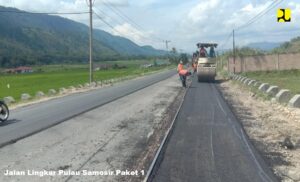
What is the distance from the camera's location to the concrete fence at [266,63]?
4491 centimetres

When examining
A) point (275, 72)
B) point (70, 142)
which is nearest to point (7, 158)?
point (70, 142)

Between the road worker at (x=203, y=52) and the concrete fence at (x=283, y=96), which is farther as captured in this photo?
the road worker at (x=203, y=52)

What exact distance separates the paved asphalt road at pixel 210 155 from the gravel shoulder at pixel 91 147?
0.47 m

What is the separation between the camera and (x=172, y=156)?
10.0 metres

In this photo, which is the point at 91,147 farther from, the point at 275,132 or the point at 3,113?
the point at 3,113

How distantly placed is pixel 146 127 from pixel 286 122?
4.86 m

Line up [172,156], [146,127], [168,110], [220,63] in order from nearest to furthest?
[172,156], [146,127], [168,110], [220,63]

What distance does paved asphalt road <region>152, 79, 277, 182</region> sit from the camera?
8.41m

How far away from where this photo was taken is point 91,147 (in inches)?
440

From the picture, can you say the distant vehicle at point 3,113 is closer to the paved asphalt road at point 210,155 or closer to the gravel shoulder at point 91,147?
the gravel shoulder at point 91,147

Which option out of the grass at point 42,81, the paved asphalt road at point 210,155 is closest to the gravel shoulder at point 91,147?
the paved asphalt road at point 210,155

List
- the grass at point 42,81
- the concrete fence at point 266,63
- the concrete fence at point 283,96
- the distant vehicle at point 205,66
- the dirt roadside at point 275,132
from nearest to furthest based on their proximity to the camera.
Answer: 1. the dirt roadside at point 275,132
2. the concrete fence at point 283,96
3. the distant vehicle at point 205,66
4. the grass at point 42,81
5. the concrete fence at point 266,63

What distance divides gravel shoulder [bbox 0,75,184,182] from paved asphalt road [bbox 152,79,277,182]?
47cm

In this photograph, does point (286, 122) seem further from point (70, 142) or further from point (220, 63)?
point (220, 63)
